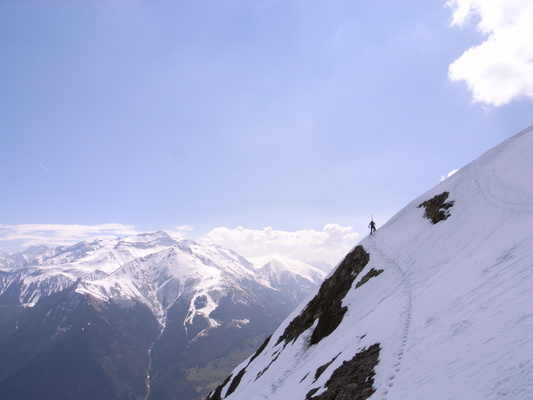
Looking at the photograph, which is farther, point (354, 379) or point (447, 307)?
A: point (447, 307)

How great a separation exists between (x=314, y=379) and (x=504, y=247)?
14.7m

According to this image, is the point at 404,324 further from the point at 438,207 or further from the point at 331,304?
the point at 438,207

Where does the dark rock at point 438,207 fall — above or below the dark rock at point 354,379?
above

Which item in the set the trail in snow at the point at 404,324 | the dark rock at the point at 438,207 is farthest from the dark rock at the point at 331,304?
the dark rock at the point at 438,207

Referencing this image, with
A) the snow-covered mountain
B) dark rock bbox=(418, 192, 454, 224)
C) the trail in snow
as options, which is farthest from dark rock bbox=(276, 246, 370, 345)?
dark rock bbox=(418, 192, 454, 224)

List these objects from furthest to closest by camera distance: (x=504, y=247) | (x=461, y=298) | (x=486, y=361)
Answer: (x=504, y=247) → (x=461, y=298) → (x=486, y=361)

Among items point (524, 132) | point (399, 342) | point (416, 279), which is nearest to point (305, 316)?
point (416, 279)

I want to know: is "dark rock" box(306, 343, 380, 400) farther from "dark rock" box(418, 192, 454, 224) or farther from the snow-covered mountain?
"dark rock" box(418, 192, 454, 224)

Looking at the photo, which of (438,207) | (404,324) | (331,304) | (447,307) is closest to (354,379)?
(404,324)

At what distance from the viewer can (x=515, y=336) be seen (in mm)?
8773

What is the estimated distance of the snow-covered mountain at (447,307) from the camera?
8.89 m

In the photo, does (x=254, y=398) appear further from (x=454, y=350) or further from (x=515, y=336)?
(x=515, y=336)

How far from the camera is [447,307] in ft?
48.1

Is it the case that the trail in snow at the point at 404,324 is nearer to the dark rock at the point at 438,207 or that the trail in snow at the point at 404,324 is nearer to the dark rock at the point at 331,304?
the dark rock at the point at 438,207
